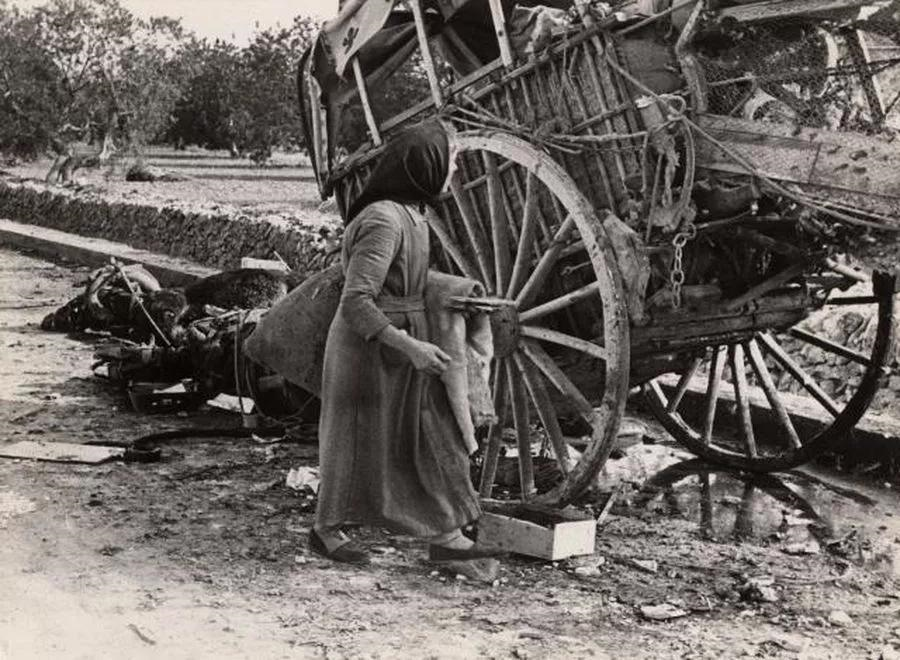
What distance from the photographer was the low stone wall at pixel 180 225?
1323cm

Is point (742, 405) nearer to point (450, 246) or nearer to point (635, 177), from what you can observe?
point (450, 246)

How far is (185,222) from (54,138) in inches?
715

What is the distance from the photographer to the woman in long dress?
452cm

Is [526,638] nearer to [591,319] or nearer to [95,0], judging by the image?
[591,319]

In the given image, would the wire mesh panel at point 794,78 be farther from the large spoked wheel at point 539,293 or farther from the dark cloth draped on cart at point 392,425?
the dark cloth draped on cart at point 392,425

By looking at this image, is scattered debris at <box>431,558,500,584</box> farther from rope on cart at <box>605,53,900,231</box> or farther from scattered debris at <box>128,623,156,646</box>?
rope on cart at <box>605,53,900,231</box>

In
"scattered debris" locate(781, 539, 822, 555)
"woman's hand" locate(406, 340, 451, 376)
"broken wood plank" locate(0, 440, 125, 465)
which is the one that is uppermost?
"woman's hand" locate(406, 340, 451, 376)

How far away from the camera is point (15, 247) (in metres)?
19.6

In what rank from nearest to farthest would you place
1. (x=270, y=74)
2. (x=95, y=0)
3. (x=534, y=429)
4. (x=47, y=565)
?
(x=47, y=565) → (x=534, y=429) → (x=95, y=0) → (x=270, y=74)

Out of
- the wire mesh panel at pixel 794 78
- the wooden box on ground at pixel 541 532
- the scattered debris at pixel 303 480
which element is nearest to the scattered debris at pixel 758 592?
the wooden box on ground at pixel 541 532

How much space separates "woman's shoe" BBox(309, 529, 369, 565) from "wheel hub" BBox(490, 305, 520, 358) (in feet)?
4.11

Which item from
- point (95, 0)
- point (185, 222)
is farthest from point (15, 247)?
point (95, 0)

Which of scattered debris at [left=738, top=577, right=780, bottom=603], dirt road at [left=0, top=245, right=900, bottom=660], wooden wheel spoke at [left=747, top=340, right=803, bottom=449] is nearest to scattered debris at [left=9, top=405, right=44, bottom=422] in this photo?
dirt road at [left=0, top=245, right=900, bottom=660]

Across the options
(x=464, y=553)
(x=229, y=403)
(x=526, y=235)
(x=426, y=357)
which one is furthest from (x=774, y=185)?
(x=229, y=403)
